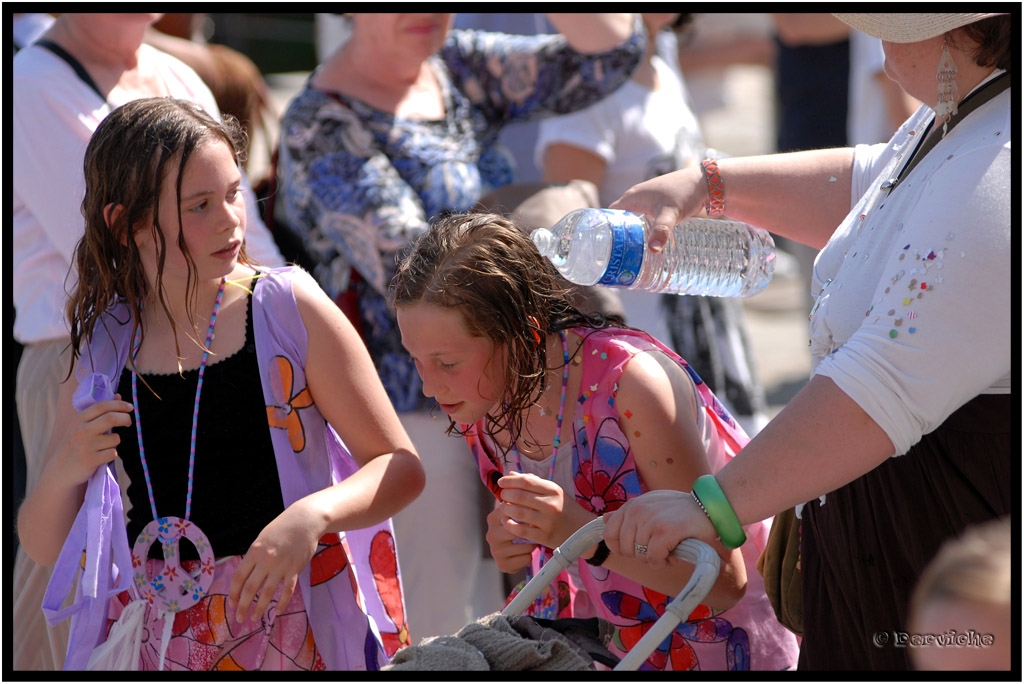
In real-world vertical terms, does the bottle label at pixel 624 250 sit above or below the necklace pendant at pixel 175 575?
above

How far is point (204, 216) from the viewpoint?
2414 mm

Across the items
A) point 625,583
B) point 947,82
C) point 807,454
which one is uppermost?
point 947,82

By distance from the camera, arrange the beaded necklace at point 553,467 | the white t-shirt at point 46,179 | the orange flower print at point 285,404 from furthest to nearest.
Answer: the white t-shirt at point 46,179, the orange flower print at point 285,404, the beaded necklace at point 553,467

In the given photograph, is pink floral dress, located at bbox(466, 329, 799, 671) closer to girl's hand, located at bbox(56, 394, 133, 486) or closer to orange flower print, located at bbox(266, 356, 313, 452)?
orange flower print, located at bbox(266, 356, 313, 452)

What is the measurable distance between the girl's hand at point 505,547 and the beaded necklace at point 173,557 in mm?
625

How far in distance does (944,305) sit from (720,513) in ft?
1.45

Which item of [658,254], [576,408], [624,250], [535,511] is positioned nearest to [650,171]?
[658,254]

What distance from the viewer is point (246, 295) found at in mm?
2480

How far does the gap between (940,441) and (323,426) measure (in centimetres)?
123

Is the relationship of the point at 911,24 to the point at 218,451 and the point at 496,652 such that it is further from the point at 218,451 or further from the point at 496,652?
the point at 218,451

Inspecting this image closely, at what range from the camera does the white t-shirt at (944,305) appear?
1.68 meters

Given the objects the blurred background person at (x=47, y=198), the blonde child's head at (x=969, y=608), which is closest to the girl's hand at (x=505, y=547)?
the blonde child's head at (x=969, y=608)

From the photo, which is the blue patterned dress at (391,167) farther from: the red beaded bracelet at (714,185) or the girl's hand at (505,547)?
the girl's hand at (505,547)

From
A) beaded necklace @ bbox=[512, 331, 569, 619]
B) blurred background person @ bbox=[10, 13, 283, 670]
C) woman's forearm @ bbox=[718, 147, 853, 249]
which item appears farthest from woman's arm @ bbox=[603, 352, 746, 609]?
blurred background person @ bbox=[10, 13, 283, 670]
